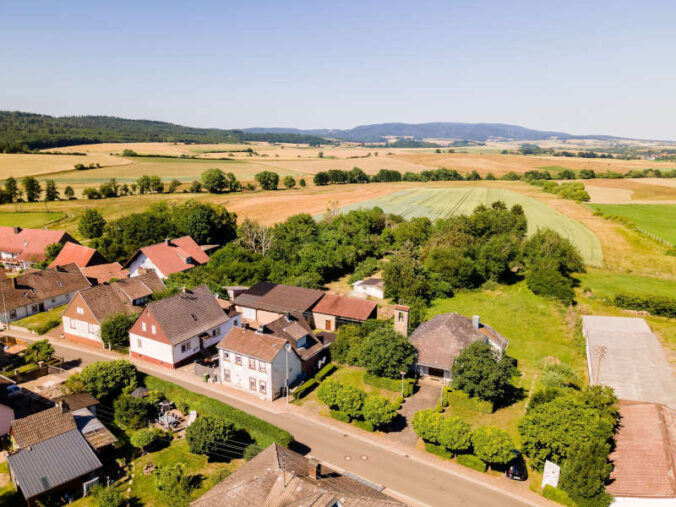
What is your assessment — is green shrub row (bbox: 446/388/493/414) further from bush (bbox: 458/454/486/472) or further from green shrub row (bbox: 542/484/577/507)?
green shrub row (bbox: 542/484/577/507)

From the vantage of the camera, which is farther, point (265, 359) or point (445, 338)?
point (445, 338)

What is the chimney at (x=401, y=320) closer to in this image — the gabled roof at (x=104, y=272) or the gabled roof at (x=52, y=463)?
Result: the gabled roof at (x=52, y=463)

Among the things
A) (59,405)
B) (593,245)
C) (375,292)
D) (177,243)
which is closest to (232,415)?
(59,405)

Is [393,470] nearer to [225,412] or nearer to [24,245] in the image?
[225,412]

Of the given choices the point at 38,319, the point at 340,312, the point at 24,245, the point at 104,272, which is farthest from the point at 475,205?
the point at 24,245

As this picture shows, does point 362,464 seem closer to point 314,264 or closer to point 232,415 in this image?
point 232,415

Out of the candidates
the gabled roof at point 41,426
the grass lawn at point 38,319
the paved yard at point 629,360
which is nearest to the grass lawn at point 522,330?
the paved yard at point 629,360

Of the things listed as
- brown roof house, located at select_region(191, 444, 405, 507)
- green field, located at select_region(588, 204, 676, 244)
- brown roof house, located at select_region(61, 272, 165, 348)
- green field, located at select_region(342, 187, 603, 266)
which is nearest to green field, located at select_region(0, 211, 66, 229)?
brown roof house, located at select_region(61, 272, 165, 348)
